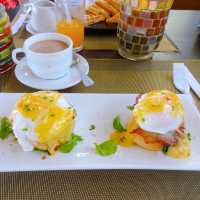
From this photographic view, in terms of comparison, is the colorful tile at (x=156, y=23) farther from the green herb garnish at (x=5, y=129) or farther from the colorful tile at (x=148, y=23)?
the green herb garnish at (x=5, y=129)

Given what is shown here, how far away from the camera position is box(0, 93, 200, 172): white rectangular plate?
0.52m

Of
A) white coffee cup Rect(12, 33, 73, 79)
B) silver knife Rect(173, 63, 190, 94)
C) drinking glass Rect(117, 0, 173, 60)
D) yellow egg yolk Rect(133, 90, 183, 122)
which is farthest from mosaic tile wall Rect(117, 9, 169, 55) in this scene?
yellow egg yolk Rect(133, 90, 183, 122)

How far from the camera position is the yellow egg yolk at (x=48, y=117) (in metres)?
0.53

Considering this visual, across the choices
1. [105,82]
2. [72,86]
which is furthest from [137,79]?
[72,86]

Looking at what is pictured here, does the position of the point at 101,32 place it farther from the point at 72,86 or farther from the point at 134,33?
the point at 72,86

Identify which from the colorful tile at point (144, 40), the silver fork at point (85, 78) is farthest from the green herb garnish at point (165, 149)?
the colorful tile at point (144, 40)

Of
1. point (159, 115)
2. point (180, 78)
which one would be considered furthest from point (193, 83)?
point (159, 115)

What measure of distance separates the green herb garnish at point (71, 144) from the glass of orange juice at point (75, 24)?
0.46m

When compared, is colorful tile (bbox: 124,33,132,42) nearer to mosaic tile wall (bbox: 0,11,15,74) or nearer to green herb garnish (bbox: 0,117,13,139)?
mosaic tile wall (bbox: 0,11,15,74)

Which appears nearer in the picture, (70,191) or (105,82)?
(70,191)

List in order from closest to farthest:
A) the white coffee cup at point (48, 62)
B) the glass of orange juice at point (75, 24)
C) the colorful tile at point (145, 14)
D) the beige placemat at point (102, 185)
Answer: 1. the beige placemat at point (102, 185)
2. the white coffee cup at point (48, 62)
3. the colorful tile at point (145, 14)
4. the glass of orange juice at point (75, 24)

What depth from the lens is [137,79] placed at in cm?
84

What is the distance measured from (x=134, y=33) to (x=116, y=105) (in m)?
0.32

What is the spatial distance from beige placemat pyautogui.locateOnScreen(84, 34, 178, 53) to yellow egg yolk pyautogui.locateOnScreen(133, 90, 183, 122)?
0.43 meters
